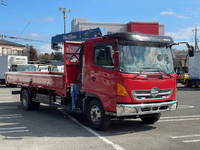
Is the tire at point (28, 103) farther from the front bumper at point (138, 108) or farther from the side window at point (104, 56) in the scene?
the front bumper at point (138, 108)

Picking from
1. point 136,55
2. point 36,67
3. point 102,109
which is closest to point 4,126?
point 102,109

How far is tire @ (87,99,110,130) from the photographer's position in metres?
7.99

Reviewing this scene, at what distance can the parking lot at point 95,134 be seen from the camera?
6701 mm

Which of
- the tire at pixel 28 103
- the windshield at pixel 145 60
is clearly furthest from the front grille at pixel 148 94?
the tire at pixel 28 103

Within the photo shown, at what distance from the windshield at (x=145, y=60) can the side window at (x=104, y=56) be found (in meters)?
0.27

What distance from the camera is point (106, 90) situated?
25.7 ft

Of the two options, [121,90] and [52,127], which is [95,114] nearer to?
[121,90]

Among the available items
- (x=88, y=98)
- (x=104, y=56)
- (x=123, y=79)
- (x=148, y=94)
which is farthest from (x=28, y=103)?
(x=148, y=94)

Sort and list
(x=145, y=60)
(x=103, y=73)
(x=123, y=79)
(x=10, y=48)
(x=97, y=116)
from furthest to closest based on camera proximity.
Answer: (x=10, y=48), (x=97, y=116), (x=103, y=73), (x=145, y=60), (x=123, y=79)

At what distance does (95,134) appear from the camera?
25.7 ft

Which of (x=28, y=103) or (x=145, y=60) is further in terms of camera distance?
(x=28, y=103)

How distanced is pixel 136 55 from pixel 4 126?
4.76m

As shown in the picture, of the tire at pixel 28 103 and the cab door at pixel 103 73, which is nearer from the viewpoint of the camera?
the cab door at pixel 103 73

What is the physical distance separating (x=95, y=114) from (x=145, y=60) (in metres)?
2.13
